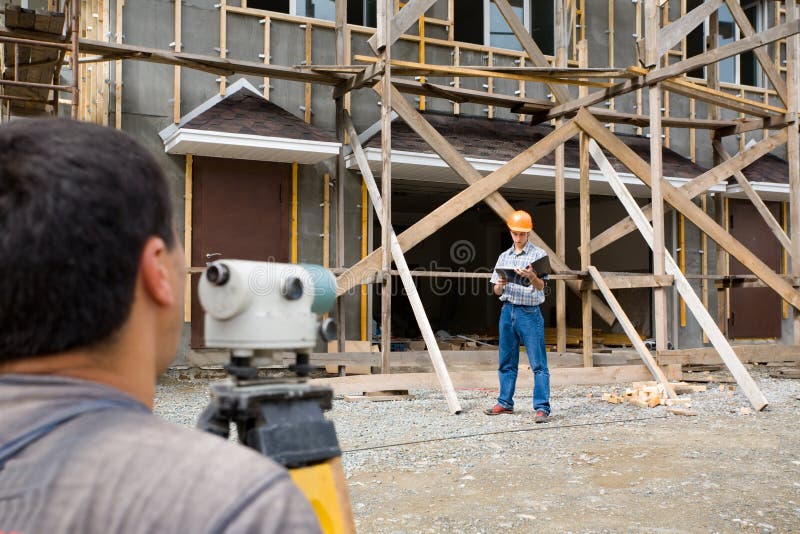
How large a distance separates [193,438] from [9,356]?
0.91 feet

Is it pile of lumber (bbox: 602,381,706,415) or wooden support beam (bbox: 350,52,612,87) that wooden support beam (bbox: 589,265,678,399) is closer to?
pile of lumber (bbox: 602,381,706,415)

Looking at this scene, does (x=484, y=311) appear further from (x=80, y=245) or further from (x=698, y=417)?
(x=80, y=245)

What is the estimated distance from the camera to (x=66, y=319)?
3.20 ft

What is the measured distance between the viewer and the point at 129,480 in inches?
35.1

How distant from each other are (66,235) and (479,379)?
Result: 886cm

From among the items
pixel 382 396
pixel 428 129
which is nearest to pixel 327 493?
pixel 382 396

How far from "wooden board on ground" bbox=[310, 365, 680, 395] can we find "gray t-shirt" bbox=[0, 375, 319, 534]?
7.78m

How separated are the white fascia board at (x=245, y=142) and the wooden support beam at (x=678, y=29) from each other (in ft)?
15.4

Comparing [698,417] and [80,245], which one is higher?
[80,245]

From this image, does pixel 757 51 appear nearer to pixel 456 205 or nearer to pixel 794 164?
pixel 794 164

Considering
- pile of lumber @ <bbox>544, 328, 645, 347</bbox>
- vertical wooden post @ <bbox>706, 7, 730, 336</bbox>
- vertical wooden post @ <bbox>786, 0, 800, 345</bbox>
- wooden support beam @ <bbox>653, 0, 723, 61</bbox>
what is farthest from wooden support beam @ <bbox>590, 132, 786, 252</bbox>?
pile of lumber @ <bbox>544, 328, 645, 347</bbox>

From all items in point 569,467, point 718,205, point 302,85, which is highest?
point 302,85

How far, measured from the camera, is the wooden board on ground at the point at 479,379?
9070mm

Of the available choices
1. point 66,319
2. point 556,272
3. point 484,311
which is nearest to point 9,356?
point 66,319
